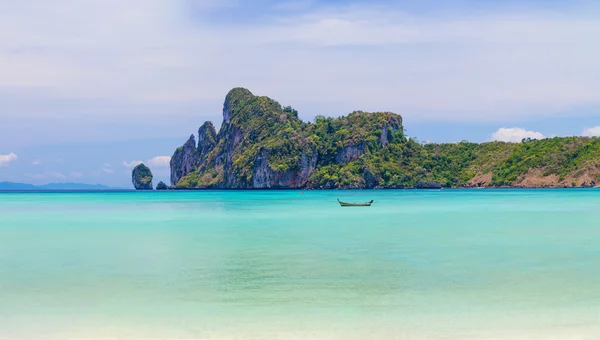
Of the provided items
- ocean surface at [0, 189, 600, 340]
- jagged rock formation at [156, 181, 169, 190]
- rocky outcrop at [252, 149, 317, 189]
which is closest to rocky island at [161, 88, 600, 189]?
rocky outcrop at [252, 149, 317, 189]

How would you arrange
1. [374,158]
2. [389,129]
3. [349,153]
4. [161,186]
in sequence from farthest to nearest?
1. [161,186]
2. [389,129]
3. [349,153]
4. [374,158]

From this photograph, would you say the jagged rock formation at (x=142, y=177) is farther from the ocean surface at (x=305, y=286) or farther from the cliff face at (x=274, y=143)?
the ocean surface at (x=305, y=286)

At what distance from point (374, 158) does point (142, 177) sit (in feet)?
240

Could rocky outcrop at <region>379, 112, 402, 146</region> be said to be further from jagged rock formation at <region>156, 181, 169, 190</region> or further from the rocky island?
jagged rock formation at <region>156, 181, 169, 190</region>

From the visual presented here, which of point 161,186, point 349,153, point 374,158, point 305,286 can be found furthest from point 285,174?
point 305,286

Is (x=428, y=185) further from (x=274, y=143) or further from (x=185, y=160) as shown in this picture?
(x=185, y=160)

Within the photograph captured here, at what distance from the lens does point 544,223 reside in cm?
2795

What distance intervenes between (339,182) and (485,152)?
1350 inches

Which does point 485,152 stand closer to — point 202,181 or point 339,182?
point 339,182

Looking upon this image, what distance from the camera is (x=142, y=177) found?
549 feet

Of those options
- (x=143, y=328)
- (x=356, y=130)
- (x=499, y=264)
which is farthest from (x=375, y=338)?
(x=356, y=130)

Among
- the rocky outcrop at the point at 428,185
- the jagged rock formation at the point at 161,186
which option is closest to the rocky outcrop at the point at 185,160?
the jagged rock formation at the point at 161,186

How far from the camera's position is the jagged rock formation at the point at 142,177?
167 metres

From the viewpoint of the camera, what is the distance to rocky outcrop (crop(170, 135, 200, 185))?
170 metres
